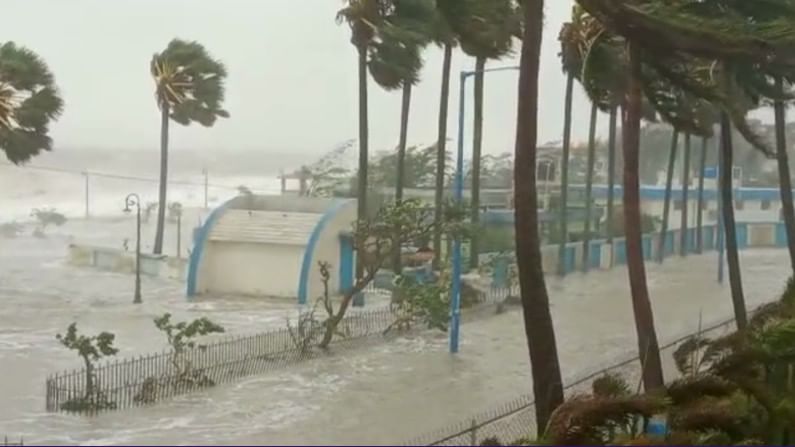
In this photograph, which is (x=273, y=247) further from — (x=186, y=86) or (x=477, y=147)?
(x=477, y=147)

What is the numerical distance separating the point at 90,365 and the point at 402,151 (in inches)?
114

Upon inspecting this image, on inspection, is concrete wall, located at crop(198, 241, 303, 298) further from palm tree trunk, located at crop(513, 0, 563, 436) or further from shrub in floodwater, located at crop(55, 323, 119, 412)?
palm tree trunk, located at crop(513, 0, 563, 436)

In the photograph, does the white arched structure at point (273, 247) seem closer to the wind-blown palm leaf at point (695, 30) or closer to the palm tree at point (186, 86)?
the palm tree at point (186, 86)

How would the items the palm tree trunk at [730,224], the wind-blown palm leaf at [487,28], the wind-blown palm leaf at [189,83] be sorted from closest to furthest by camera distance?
1. the wind-blown palm leaf at [487,28]
2. the palm tree trunk at [730,224]
3. the wind-blown palm leaf at [189,83]

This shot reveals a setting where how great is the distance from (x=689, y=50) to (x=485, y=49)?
159 centimetres

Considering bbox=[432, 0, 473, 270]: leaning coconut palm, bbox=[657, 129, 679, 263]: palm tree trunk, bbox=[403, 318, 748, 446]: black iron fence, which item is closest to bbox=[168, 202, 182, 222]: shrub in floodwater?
bbox=[432, 0, 473, 270]: leaning coconut palm

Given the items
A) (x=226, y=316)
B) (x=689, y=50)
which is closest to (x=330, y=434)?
(x=689, y=50)

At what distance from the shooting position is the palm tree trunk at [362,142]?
793 cm

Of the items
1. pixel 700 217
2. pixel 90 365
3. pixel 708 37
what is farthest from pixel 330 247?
pixel 708 37

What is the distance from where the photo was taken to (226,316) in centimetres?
771

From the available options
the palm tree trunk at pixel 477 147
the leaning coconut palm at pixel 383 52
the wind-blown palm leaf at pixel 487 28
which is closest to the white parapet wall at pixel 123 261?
the leaning coconut palm at pixel 383 52

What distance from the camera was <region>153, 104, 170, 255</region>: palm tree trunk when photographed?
802 cm

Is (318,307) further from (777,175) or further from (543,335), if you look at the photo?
(777,175)

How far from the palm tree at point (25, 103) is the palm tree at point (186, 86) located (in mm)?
798
